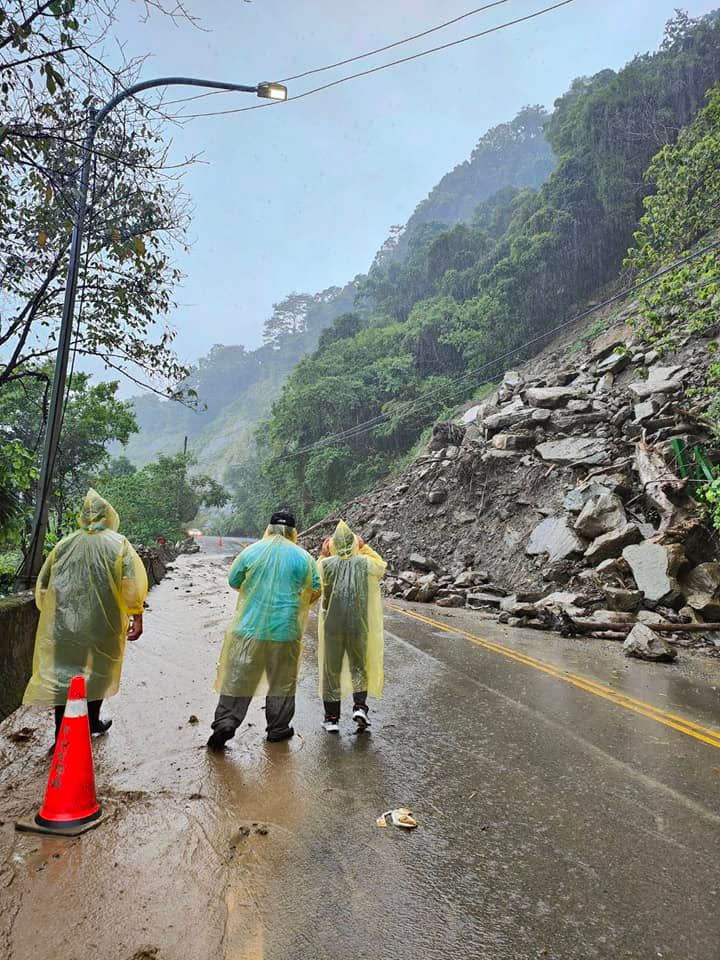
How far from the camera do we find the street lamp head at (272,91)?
633cm

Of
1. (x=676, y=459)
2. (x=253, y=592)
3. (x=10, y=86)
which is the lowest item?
(x=253, y=592)

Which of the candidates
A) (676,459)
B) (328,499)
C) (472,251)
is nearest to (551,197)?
(472,251)

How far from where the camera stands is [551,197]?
37062mm

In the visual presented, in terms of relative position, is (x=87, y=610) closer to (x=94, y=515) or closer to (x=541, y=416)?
(x=94, y=515)

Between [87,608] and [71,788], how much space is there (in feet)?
4.65

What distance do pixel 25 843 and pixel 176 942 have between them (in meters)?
1.17

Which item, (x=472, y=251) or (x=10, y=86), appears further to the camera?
(x=472, y=251)

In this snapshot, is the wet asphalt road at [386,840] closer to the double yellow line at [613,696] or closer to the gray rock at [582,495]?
the double yellow line at [613,696]

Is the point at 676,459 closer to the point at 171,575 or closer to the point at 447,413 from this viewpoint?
the point at 171,575

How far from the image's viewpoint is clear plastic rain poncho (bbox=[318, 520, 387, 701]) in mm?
4934

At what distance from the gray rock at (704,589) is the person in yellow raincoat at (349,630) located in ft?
24.0

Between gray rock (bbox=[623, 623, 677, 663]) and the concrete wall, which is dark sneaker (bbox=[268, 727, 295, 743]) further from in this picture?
gray rock (bbox=[623, 623, 677, 663])

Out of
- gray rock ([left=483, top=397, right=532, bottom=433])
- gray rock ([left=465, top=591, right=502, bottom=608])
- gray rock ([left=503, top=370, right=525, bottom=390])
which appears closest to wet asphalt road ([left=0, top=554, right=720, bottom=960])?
gray rock ([left=465, top=591, right=502, bottom=608])

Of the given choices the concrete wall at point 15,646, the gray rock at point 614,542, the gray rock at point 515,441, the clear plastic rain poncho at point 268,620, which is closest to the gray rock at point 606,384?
the gray rock at point 515,441
